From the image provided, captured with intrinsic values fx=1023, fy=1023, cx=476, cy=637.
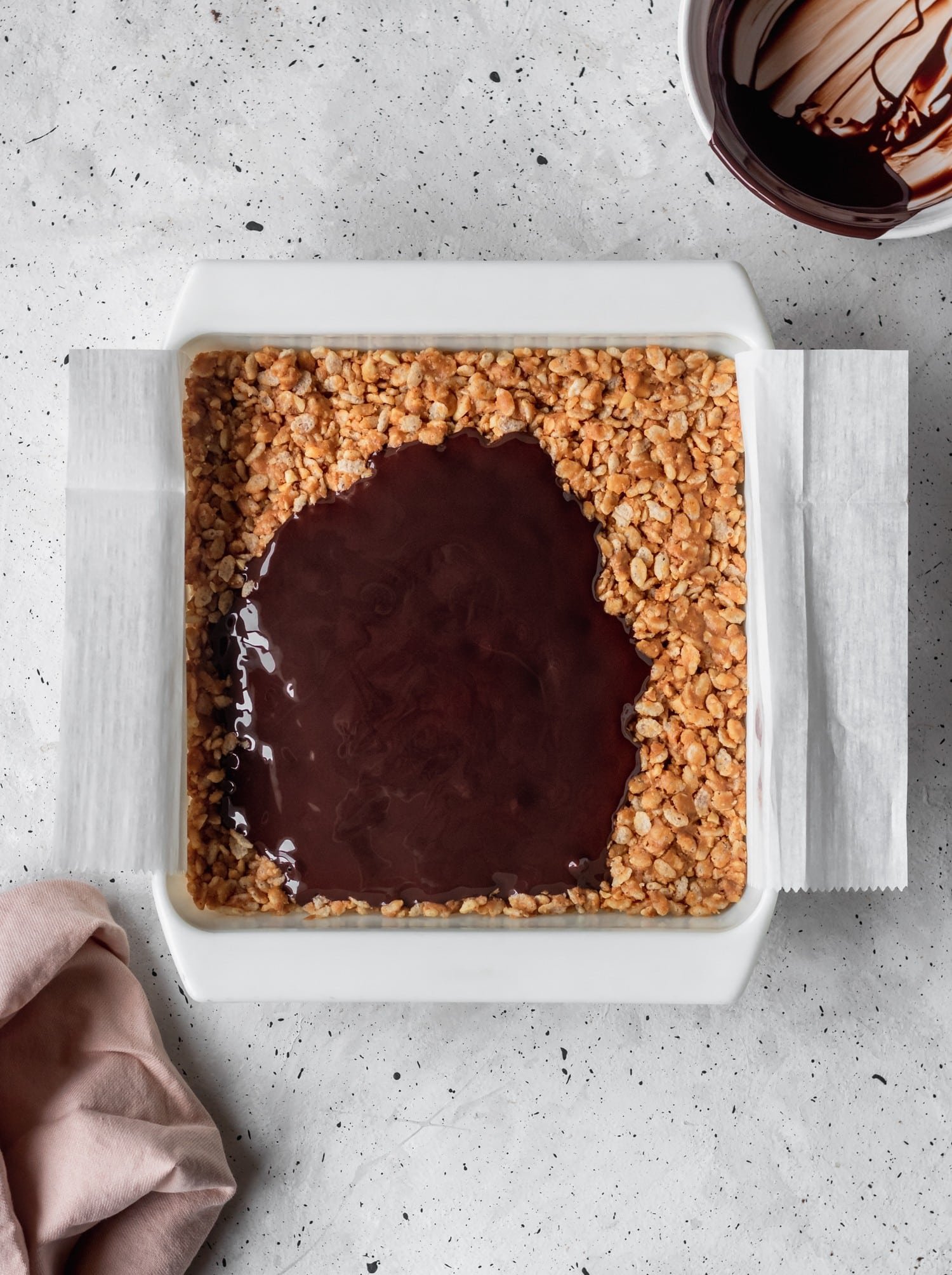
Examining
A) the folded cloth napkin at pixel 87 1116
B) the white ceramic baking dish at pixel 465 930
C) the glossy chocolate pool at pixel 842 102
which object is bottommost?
the folded cloth napkin at pixel 87 1116

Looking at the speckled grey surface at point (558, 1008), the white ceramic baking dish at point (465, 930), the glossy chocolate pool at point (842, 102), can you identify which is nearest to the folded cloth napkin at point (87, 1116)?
the speckled grey surface at point (558, 1008)

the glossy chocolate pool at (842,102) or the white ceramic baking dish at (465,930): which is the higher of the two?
the glossy chocolate pool at (842,102)

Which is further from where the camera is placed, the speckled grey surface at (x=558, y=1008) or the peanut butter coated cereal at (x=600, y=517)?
the speckled grey surface at (x=558, y=1008)

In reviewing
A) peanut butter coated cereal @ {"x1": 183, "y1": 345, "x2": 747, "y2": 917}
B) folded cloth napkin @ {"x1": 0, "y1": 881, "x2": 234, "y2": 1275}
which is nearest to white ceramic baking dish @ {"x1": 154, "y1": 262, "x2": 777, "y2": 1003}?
peanut butter coated cereal @ {"x1": 183, "y1": 345, "x2": 747, "y2": 917}

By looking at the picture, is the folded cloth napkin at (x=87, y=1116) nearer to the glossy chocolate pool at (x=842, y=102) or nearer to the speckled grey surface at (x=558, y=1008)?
the speckled grey surface at (x=558, y=1008)

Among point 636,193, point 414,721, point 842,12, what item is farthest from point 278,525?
point 842,12

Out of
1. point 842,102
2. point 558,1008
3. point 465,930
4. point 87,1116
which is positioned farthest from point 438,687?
point 842,102
